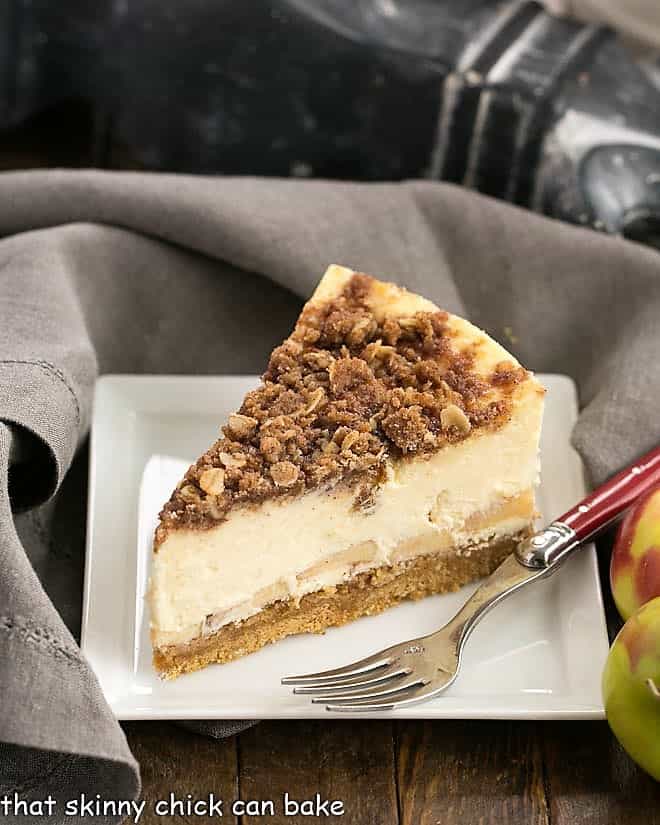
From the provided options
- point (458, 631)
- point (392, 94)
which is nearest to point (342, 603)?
point (458, 631)

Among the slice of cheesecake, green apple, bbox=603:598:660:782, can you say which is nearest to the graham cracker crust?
the slice of cheesecake

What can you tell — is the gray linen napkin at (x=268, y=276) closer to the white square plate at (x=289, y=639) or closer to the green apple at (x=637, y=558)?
the white square plate at (x=289, y=639)

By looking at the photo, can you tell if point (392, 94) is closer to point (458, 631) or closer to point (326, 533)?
point (326, 533)

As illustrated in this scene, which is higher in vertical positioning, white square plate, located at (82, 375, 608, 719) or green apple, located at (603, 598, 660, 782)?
green apple, located at (603, 598, 660, 782)

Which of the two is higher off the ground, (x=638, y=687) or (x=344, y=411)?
(x=344, y=411)

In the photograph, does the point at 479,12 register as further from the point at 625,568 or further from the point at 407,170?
the point at 625,568

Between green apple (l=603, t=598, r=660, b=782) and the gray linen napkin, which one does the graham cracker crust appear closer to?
the gray linen napkin

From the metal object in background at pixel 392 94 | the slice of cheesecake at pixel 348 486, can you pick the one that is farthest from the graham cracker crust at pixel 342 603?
the metal object in background at pixel 392 94
